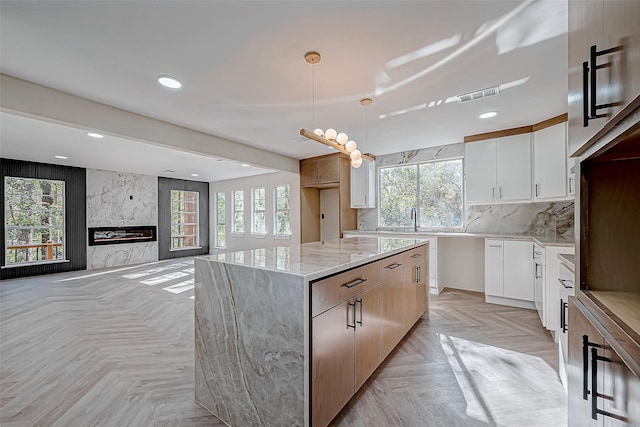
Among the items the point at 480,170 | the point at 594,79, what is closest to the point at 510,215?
the point at 480,170

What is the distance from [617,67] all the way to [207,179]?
9114 mm

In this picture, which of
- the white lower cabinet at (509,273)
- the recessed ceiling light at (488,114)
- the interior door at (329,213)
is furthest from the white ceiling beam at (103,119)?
the white lower cabinet at (509,273)

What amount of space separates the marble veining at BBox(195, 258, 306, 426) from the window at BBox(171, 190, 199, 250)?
24.9ft

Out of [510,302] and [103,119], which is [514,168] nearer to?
[510,302]

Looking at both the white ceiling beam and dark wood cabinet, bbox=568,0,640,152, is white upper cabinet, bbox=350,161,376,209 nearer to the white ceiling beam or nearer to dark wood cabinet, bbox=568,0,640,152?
the white ceiling beam

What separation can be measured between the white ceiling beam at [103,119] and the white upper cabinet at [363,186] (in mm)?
2174

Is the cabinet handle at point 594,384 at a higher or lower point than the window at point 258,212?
lower

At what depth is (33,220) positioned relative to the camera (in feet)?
19.4

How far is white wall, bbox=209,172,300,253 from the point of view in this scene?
20.6ft

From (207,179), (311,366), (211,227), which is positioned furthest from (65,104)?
(211,227)

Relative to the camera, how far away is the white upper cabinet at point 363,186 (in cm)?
539

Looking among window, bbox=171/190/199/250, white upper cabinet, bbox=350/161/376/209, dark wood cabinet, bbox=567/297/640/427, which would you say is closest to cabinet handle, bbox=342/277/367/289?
dark wood cabinet, bbox=567/297/640/427

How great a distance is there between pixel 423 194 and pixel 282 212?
363cm

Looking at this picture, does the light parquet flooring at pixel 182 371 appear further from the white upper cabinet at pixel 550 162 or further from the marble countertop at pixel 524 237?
the white upper cabinet at pixel 550 162
